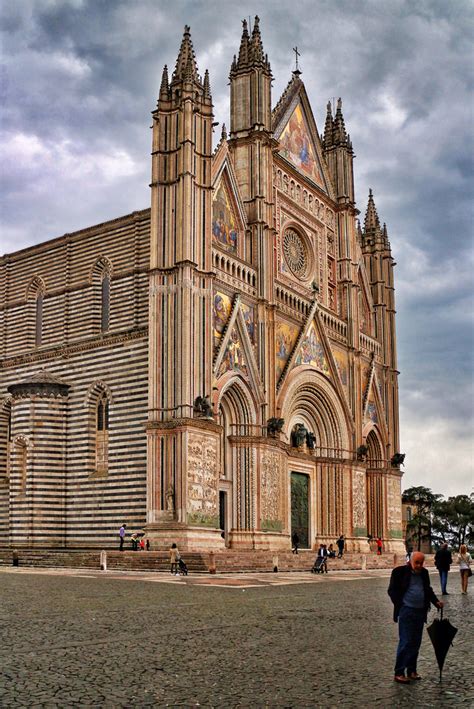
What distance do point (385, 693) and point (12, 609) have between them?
793 centimetres

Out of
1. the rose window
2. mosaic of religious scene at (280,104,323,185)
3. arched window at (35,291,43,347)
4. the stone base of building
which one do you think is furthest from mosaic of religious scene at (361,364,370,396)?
the stone base of building

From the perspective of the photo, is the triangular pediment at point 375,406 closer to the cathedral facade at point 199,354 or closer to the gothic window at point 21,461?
the cathedral facade at point 199,354

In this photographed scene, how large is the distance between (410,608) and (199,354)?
23950 mm

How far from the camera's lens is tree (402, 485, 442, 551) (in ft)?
224

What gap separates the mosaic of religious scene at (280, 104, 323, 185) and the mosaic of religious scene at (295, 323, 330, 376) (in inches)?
333

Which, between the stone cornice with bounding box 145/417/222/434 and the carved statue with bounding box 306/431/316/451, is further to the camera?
A: the carved statue with bounding box 306/431/316/451

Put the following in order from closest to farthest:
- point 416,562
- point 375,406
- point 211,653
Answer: point 416,562
point 211,653
point 375,406

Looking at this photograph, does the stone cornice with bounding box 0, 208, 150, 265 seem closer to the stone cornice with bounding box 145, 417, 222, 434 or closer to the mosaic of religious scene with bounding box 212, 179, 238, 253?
the mosaic of religious scene with bounding box 212, 179, 238, 253

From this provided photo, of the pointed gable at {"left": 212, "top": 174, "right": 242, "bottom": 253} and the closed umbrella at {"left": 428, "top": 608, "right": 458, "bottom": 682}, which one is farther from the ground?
the pointed gable at {"left": 212, "top": 174, "right": 242, "bottom": 253}

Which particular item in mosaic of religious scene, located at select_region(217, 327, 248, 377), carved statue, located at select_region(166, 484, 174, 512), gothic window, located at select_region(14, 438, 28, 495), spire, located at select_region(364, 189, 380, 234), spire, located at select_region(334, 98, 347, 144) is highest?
spire, located at select_region(334, 98, 347, 144)

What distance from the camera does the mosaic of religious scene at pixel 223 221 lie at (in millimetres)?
35406

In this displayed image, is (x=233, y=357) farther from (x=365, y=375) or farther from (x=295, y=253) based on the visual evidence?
(x=365, y=375)

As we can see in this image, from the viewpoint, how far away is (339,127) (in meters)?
48.0

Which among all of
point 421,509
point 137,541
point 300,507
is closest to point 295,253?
point 300,507
